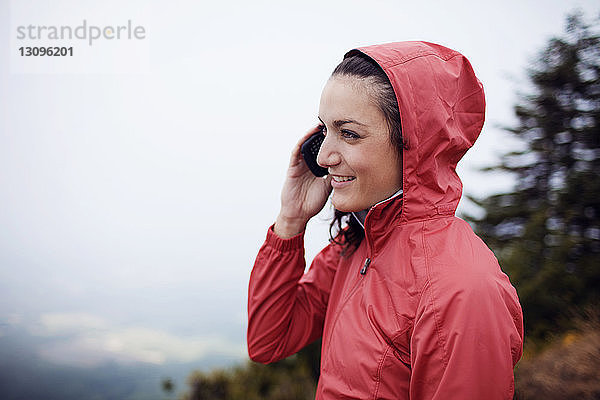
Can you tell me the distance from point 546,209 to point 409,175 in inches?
196

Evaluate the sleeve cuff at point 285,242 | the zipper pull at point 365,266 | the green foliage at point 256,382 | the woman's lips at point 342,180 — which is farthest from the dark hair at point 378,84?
the green foliage at point 256,382

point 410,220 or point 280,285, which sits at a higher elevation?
point 410,220

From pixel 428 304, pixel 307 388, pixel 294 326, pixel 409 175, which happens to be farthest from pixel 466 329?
pixel 307 388

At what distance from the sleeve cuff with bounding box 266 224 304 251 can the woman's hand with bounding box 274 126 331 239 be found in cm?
2

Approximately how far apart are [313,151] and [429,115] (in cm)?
46

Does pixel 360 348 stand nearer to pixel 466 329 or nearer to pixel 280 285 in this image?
pixel 466 329

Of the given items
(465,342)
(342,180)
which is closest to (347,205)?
(342,180)

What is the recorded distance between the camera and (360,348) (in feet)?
3.43

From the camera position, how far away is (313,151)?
1425mm

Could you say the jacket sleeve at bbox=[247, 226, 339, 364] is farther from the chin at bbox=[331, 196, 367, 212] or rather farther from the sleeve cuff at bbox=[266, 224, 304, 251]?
the chin at bbox=[331, 196, 367, 212]

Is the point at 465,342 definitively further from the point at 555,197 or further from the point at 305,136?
the point at 555,197

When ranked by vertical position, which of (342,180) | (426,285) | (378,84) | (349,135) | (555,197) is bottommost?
(555,197)

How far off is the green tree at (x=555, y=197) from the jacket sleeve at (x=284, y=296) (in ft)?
12.9

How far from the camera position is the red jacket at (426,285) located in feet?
2.81
